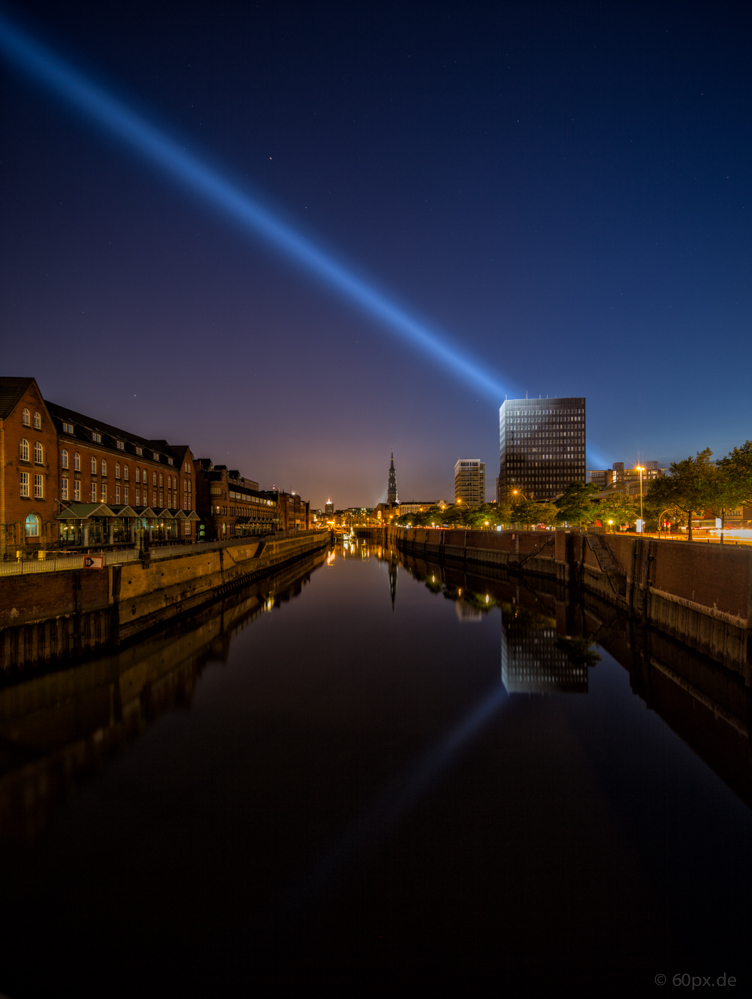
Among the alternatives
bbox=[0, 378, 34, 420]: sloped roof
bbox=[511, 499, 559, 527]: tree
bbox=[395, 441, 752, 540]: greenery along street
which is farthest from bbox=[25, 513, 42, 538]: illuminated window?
bbox=[511, 499, 559, 527]: tree

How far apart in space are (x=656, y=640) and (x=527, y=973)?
18.2 m

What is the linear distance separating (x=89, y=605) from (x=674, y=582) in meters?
23.5

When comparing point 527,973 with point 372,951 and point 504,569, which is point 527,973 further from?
point 504,569

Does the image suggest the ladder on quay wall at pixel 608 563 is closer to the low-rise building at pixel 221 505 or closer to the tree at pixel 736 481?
the tree at pixel 736 481

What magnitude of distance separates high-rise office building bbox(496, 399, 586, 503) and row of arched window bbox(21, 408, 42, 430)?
491 feet

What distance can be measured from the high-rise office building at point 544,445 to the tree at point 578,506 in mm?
111028

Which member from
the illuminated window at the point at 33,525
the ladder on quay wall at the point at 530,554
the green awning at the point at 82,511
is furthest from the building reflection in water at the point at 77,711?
the ladder on quay wall at the point at 530,554

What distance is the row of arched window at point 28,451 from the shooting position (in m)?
28.0

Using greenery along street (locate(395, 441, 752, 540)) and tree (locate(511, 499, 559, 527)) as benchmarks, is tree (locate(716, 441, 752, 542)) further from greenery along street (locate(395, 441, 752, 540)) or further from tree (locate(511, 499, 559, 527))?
tree (locate(511, 499, 559, 527))

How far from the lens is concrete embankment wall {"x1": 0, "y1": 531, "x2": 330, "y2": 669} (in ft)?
48.5

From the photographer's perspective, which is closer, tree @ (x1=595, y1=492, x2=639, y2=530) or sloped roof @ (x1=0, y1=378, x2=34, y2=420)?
sloped roof @ (x1=0, y1=378, x2=34, y2=420)

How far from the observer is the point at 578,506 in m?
51.6

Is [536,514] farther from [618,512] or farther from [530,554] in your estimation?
[530,554]

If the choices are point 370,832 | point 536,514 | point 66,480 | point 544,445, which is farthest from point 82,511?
point 544,445
